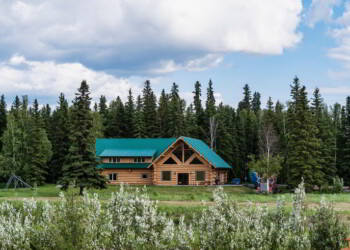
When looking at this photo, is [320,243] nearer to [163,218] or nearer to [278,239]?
[278,239]

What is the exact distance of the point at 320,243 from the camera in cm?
1438

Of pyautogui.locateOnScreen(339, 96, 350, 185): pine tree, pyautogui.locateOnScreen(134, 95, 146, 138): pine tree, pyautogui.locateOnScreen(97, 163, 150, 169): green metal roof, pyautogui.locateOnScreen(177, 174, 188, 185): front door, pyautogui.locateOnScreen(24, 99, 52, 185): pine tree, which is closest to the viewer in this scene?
pyautogui.locateOnScreen(177, 174, 188, 185): front door

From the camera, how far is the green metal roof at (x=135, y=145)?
6488 cm

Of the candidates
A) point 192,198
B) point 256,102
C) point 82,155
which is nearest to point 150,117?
point 82,155

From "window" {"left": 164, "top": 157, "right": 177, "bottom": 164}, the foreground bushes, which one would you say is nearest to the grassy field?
the foreground bushes

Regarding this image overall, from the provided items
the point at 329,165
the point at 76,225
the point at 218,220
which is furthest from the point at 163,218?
the point at 329,165

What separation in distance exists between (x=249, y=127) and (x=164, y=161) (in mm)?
30816

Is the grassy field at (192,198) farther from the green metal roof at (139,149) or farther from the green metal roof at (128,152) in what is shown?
the green metal roof at (128,152)

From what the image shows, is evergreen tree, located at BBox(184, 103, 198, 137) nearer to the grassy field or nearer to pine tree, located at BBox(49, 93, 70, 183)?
pine tree, located at BBox(49, 93, 70, 183)

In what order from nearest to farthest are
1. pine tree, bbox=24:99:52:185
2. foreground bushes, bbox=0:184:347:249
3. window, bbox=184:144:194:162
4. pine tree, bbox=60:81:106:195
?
foreground bushes, bbox=0:184:347:249
pine tree, bbox=60:81:106:195
window, bbox=184:144:194:162
pine tree, bbox=24:99:52:185

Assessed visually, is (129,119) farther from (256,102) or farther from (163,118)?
(256,102)

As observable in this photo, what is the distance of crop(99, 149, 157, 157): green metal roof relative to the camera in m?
62.9

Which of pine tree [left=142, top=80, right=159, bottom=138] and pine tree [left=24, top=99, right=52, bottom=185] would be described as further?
pine tree [left=142, top=80, right=159, bottom=138]

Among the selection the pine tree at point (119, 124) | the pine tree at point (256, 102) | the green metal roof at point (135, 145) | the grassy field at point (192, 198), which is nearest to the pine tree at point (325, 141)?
the grassy field at point (192, 198)
